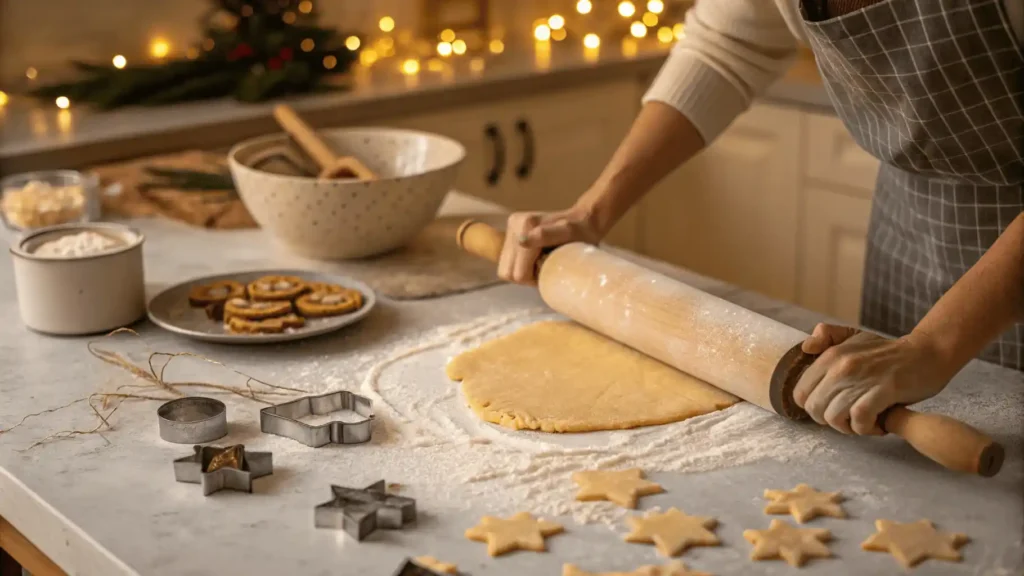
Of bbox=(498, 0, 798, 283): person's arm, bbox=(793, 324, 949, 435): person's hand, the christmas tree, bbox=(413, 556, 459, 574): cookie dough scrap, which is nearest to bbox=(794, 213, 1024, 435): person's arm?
bbox=(793, 324, 949, 435): person's hand

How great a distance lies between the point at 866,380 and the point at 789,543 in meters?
0.18

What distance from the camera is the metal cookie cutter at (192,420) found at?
100 cm

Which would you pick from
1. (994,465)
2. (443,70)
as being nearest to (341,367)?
(994,465)

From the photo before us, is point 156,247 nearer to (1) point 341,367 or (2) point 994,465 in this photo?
(1) point 341,367

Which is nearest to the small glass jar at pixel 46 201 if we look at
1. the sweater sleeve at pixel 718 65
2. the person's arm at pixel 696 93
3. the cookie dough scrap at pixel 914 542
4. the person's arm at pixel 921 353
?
the person's arm at pixel 696 93

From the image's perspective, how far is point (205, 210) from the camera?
167cm

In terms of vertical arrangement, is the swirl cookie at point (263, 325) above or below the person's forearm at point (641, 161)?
below

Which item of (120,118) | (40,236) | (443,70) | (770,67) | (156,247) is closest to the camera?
(40,236)

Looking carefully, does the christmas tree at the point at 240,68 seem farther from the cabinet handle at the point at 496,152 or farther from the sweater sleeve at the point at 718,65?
the sweater sleeve at the point at 718,65

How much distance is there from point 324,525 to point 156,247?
2.68 feet

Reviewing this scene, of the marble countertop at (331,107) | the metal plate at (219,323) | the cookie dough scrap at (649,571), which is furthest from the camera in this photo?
the marble countertop at (331,107)

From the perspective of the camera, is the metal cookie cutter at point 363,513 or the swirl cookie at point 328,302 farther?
the swirl cookie at point 328,302

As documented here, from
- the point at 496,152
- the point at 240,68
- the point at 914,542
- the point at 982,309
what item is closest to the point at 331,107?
the point at 240,68

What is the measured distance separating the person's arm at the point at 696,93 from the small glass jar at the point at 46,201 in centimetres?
71
